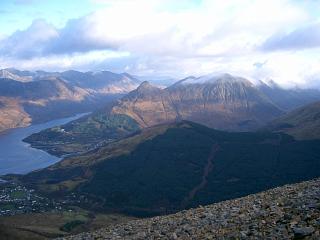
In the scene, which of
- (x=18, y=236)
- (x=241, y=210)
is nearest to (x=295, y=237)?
(x=241, y=210)

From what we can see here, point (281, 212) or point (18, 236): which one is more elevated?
point (281, 212)

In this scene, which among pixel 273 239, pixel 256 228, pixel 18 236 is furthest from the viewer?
pixel 18 236

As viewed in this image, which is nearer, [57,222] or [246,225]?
[246,225]

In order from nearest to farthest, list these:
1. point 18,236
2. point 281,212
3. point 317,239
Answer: point 317,239 < point 281,212 < point 18,236

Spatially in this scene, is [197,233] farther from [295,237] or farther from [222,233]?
[295,237]

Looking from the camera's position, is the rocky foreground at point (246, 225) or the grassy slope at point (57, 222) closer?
the rocky foreground at point (246, 225)

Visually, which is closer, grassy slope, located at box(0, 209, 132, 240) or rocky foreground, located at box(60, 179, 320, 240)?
rocky foreground, located at box(60, 179, 320, 240)

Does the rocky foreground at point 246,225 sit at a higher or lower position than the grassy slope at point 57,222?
higher

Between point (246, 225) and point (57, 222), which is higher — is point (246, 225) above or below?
above

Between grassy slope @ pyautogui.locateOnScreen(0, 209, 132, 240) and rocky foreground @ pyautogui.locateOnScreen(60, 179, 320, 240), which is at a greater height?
rocky foreground @ pyautogui.locateOnScreen(60, 179, 320, 240)

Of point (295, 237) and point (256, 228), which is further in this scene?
point (256, 228)

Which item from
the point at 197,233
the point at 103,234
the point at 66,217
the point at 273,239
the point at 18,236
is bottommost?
the point at 66,217
